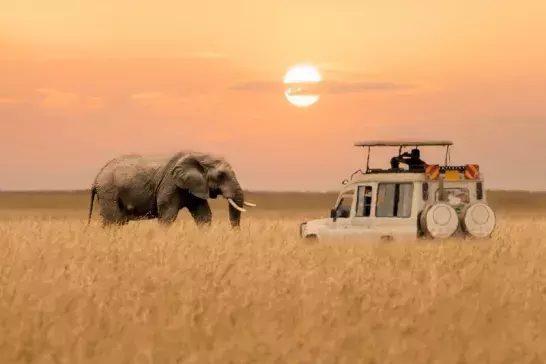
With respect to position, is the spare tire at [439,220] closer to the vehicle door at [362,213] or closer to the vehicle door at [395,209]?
the vehicle door at [395,209]

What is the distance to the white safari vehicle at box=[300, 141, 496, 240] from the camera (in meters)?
16.5

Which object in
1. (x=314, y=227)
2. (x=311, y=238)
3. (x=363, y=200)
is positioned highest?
(x=363, y=200)

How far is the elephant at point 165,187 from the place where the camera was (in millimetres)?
24672

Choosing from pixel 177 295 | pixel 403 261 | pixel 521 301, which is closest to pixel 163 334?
pixel 177 295

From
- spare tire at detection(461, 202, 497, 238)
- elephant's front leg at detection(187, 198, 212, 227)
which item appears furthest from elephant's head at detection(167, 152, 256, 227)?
spare tire at detection(461, 202, 497, 238)

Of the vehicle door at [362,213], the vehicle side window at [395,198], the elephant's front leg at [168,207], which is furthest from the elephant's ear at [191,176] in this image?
the vehicle side window at [395,198]

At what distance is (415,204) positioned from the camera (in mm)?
16547

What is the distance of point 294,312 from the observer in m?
9.27

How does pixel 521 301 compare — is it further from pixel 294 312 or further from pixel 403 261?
pixel 403 261

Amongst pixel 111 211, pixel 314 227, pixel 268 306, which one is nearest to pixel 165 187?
pixel 111 211

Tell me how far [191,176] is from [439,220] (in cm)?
936

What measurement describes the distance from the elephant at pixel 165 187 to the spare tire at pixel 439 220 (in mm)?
7829

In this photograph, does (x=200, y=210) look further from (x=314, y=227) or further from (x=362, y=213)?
(x=362, y=213)

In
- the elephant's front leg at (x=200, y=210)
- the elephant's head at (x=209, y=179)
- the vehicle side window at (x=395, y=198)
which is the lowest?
the elephant's front leg at (x=200, y=210)
